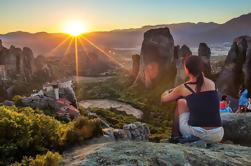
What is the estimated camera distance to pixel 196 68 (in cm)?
1032

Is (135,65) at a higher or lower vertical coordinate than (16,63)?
lower

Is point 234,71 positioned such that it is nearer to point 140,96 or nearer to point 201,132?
point 140,96

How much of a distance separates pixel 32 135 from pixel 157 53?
77.4 metres

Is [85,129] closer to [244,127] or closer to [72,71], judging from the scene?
[244,127]

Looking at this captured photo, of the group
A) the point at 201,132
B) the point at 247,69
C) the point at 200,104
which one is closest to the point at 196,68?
the point at 200,104

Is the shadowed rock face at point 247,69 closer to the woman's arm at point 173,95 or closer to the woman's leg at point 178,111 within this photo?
the woman's leg at point 178,111

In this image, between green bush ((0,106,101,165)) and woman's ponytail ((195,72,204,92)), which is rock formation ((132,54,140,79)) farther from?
green bush ((0,106,101,165))

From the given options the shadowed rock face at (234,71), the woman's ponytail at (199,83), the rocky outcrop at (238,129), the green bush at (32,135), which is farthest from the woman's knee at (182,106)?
the shadowed rock face at (234,71)

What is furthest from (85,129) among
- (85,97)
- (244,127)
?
(85,97)

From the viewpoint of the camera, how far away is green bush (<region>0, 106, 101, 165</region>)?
922cm

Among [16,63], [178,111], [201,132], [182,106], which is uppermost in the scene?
[182,106]

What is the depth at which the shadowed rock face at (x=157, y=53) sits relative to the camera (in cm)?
8606

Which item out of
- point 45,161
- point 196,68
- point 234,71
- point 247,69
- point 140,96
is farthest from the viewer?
point 140,96

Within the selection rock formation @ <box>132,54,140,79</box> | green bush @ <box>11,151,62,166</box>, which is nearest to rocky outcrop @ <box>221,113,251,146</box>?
green bush @ <box>11,151,62,166</box>
